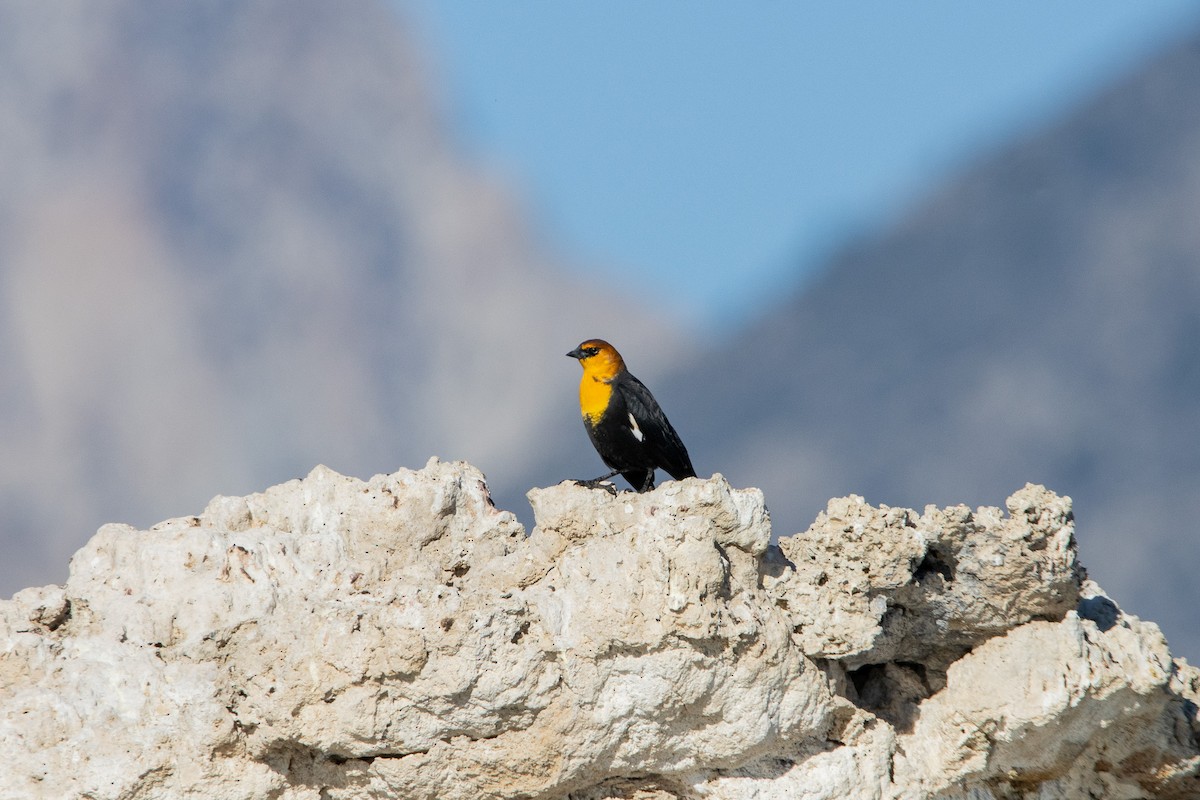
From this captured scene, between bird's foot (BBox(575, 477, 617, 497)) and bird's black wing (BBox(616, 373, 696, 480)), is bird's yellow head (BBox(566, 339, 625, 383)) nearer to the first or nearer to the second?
bird's black wing (BBox(616, 373, 696, 480))

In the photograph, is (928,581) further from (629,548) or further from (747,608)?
(629,548)

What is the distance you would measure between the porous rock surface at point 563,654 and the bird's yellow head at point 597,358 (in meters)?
2.67

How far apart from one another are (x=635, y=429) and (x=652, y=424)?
0.13m

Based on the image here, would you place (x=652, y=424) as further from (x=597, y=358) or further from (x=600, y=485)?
(x=600, y=485)

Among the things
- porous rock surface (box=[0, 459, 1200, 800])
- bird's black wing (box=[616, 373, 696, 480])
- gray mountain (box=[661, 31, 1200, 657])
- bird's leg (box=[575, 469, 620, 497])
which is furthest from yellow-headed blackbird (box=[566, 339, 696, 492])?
gray mountain (box=[661, 31, 1200, 657])

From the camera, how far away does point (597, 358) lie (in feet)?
36.0

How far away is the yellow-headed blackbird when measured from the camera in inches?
409

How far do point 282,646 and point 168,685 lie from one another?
22.3 inches

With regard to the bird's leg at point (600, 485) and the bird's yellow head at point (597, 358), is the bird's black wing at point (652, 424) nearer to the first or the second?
the bird's yellow head at point (597, 358)

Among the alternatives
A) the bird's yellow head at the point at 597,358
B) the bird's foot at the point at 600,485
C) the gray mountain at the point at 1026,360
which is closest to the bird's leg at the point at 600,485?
the bird's foot at the point at 600,485

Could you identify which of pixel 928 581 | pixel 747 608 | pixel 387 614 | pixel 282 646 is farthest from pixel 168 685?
pixel 928 581

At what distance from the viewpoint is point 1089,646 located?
8.01 m

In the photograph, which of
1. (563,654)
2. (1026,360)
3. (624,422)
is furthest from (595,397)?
(1026,360)

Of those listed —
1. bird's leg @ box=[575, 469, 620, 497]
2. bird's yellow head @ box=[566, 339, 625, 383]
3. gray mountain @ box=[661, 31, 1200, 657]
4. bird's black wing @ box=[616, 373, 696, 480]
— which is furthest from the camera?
gray mountain @ box=[661, 31, 1200, 657]
